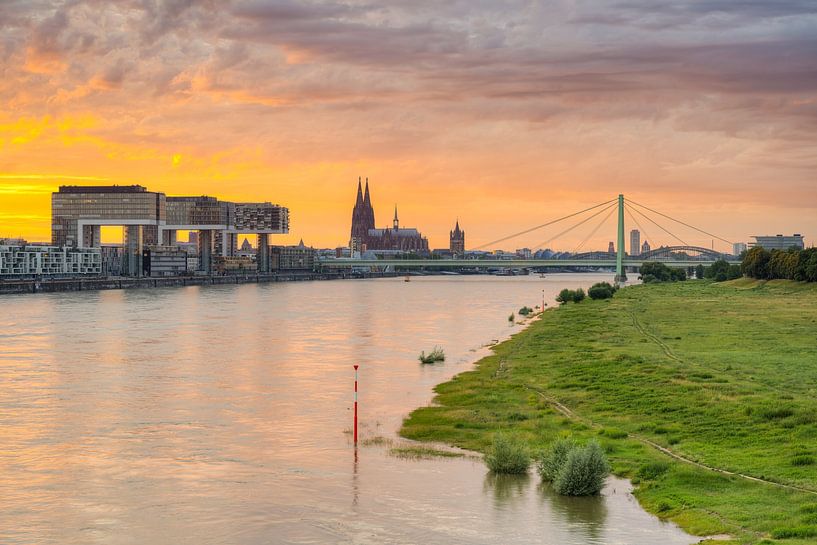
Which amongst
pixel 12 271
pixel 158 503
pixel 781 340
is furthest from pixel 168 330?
pixel 12 271

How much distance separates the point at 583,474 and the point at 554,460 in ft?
3.45

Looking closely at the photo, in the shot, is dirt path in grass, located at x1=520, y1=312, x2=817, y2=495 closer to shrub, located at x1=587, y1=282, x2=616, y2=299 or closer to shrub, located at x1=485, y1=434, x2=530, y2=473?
shrub, located at x1=485, y1=434, x2=530, y2=473

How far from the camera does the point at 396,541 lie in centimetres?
1480

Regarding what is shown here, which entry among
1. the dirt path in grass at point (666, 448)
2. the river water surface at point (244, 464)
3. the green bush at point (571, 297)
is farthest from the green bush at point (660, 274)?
the dirt path in grass at point (666, 448)

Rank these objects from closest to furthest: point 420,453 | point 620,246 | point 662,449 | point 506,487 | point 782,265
→ point 506,487, point 662,449, point 420,453, point 782,265, point 620,246

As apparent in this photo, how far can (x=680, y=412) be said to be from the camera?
76.1 feet

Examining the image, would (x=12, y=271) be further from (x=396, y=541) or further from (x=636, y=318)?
(x=396, y=541)

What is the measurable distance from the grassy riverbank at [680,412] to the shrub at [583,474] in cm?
75

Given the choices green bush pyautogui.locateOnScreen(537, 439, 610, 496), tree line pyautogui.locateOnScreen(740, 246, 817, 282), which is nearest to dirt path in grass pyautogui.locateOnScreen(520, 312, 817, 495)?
green bush pyautogui.locateOnScreen(537, 439, 610, 496)

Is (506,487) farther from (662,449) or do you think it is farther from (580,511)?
(662,449)

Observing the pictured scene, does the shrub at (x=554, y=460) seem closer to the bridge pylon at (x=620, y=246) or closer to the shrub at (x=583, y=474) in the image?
the shrub at (x=583, y=474)

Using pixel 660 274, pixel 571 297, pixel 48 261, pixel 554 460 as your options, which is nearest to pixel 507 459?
pixel 554 460

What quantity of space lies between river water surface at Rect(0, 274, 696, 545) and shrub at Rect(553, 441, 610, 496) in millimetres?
294

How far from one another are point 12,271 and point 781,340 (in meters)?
144
